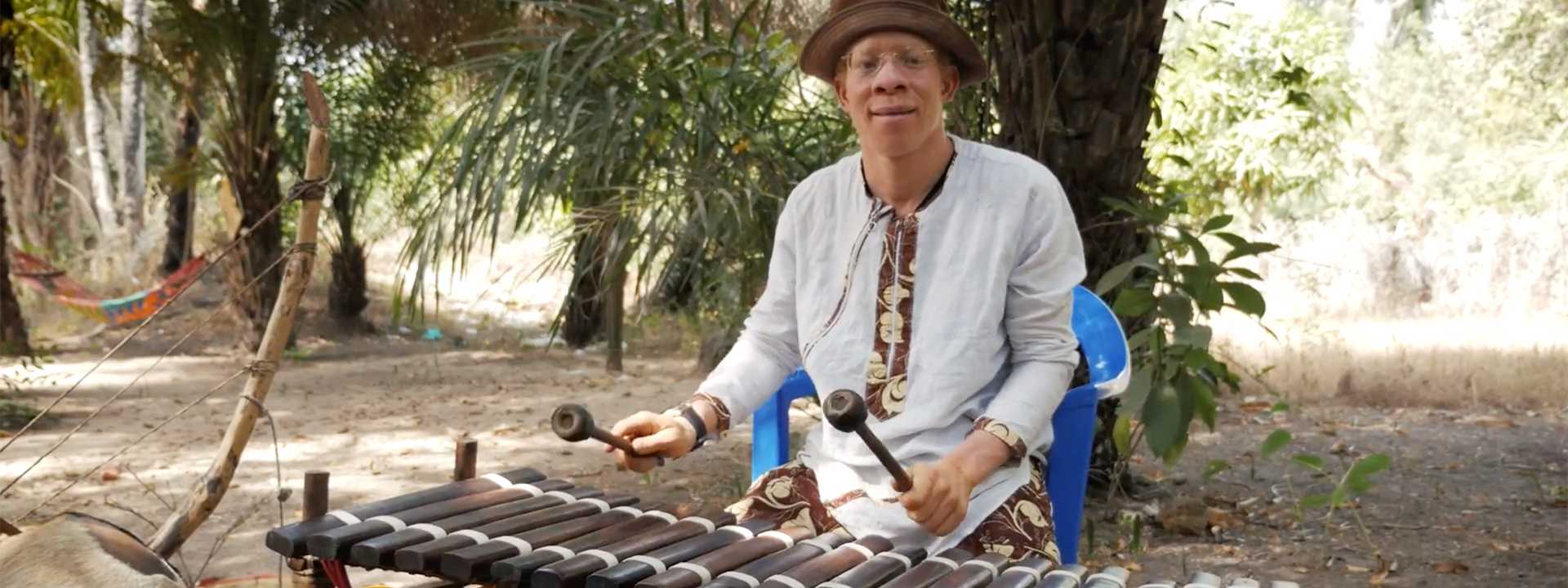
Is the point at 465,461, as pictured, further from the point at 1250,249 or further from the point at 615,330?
the point at 615,330

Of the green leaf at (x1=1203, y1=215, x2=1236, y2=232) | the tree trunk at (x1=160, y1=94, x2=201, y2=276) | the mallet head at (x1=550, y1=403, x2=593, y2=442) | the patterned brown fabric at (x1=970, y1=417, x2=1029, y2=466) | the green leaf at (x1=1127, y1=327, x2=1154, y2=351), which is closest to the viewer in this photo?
the mallet head at (x1=550, y1=403, x2=593, y2=442)

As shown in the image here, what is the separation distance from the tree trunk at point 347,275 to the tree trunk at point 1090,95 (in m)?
8.69

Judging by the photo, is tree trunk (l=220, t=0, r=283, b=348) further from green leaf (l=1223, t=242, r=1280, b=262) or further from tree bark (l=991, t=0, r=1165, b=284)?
green leaf (l=1223, t=242, r=1280, b=262)

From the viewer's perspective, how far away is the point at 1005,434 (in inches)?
84.4

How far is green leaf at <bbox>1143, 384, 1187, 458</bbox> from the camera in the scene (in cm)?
370

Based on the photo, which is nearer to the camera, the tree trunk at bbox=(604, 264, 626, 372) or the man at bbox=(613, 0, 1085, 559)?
the man at bbox=(613, 0, 1085, 559)

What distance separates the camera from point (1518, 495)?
505cm

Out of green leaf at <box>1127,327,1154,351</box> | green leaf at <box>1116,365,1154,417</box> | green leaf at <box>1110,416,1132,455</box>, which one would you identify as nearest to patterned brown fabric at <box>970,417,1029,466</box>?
green leaf at <box>1116,365,1154,417</box>

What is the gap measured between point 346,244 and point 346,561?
1091 cm

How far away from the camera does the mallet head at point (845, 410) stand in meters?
1.59

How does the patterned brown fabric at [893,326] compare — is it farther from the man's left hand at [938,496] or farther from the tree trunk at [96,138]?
the tree trunk at [96,138]

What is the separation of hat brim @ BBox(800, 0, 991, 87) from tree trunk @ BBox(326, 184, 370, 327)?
10.2 meters

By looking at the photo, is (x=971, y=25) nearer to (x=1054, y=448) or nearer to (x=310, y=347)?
(x=1054, y=448)

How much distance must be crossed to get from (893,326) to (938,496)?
A: 401 mm
